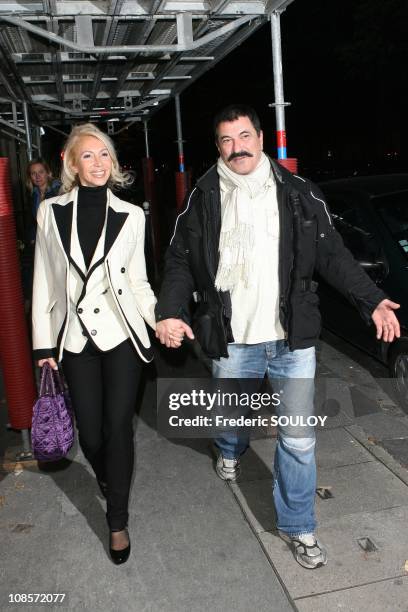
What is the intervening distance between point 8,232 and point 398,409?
3165 millimetres

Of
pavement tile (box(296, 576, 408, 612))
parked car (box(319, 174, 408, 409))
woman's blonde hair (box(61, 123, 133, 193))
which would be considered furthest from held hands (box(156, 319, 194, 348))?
parked car (box(319, 174, 408, 409))

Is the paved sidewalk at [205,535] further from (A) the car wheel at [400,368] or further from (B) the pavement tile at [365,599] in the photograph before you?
(A) the car wheel at [400,368]

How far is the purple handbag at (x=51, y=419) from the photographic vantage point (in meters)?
3.27

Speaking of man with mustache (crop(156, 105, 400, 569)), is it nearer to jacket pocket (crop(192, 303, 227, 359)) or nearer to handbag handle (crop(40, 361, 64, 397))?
jacket pocket (crop(192, 303, 227, 359))

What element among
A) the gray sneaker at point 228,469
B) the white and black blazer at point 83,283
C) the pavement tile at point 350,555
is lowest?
the pavement tile at point 350,555

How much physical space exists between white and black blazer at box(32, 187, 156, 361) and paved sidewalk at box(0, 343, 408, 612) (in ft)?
3.21

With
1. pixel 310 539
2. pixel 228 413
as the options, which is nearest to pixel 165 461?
pixel 228 413

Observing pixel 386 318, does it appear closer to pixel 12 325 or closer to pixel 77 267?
pixel 77 267

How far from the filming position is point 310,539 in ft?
9.73

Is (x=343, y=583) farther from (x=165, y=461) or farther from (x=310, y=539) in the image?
(x=165, y=461)

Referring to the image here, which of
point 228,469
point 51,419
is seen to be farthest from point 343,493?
point 51,419

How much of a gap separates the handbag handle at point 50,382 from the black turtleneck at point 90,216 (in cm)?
63

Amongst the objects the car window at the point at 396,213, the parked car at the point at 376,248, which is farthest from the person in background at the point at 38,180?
the car window at the point at 396,213

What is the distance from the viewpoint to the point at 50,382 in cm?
325
